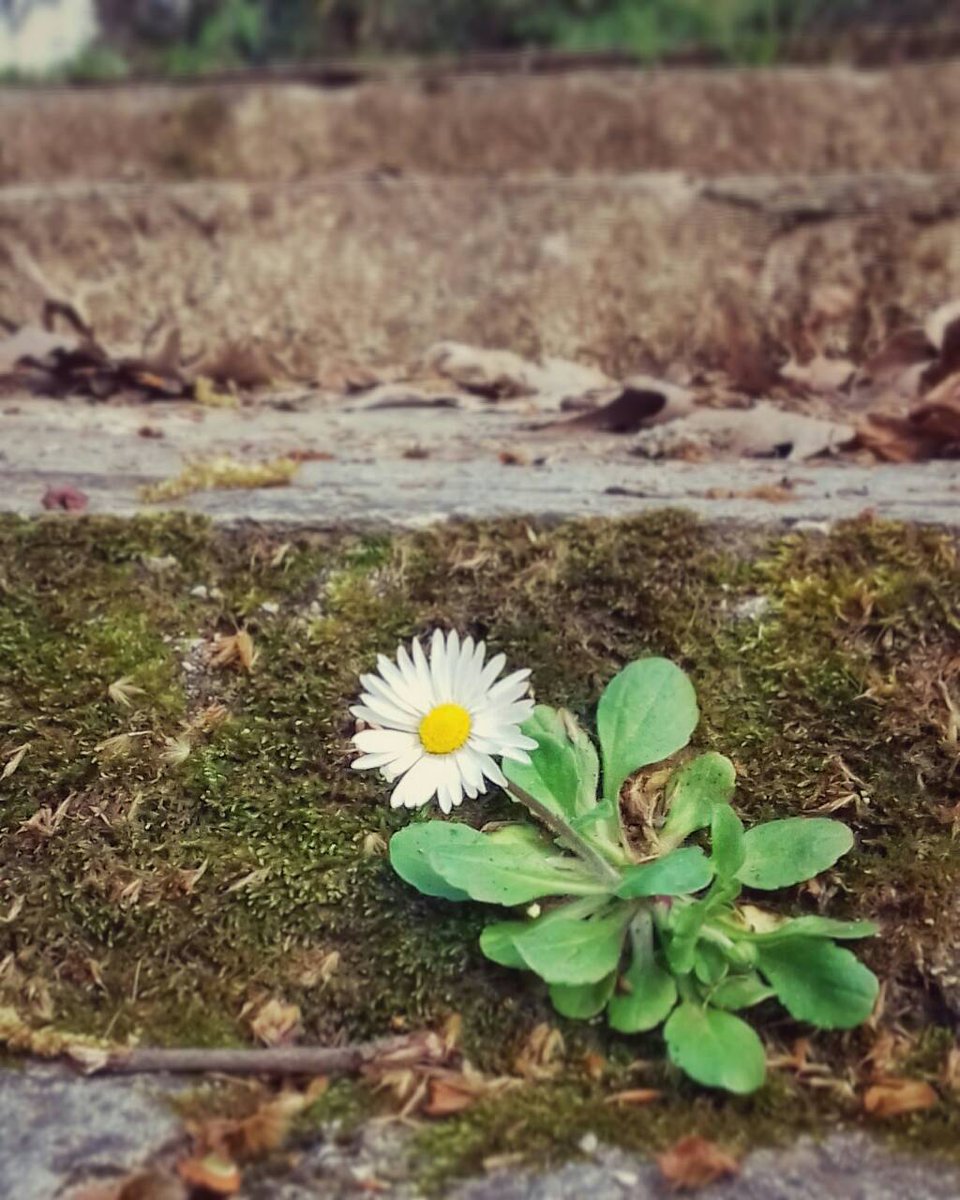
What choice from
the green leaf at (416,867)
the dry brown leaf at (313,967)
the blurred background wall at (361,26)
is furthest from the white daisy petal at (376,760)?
the blurred background wall at (361,26)

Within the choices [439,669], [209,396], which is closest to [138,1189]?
[439,669]

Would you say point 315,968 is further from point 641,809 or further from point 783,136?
point 783,136

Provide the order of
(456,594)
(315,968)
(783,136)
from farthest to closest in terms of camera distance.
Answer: (783,136), (456,594), (315,968)

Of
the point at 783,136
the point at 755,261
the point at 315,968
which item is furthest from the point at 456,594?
the point at 783,136

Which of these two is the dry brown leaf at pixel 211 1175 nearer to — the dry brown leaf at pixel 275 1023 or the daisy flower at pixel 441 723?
the dry brown leaf at pixel 275 1023

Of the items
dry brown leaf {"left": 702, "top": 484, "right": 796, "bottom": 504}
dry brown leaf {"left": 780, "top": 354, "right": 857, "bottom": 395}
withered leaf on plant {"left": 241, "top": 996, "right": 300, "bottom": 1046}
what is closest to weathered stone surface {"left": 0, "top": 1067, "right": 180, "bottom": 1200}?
withered leaf on plant {"left": 241, "top": 996, "right": 300, "bottom": 1046}

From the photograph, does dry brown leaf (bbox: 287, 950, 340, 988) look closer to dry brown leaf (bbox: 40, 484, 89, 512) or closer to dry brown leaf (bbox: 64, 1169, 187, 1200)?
dry brown leaf (bbox: 64, 1169, 187, 1200)
